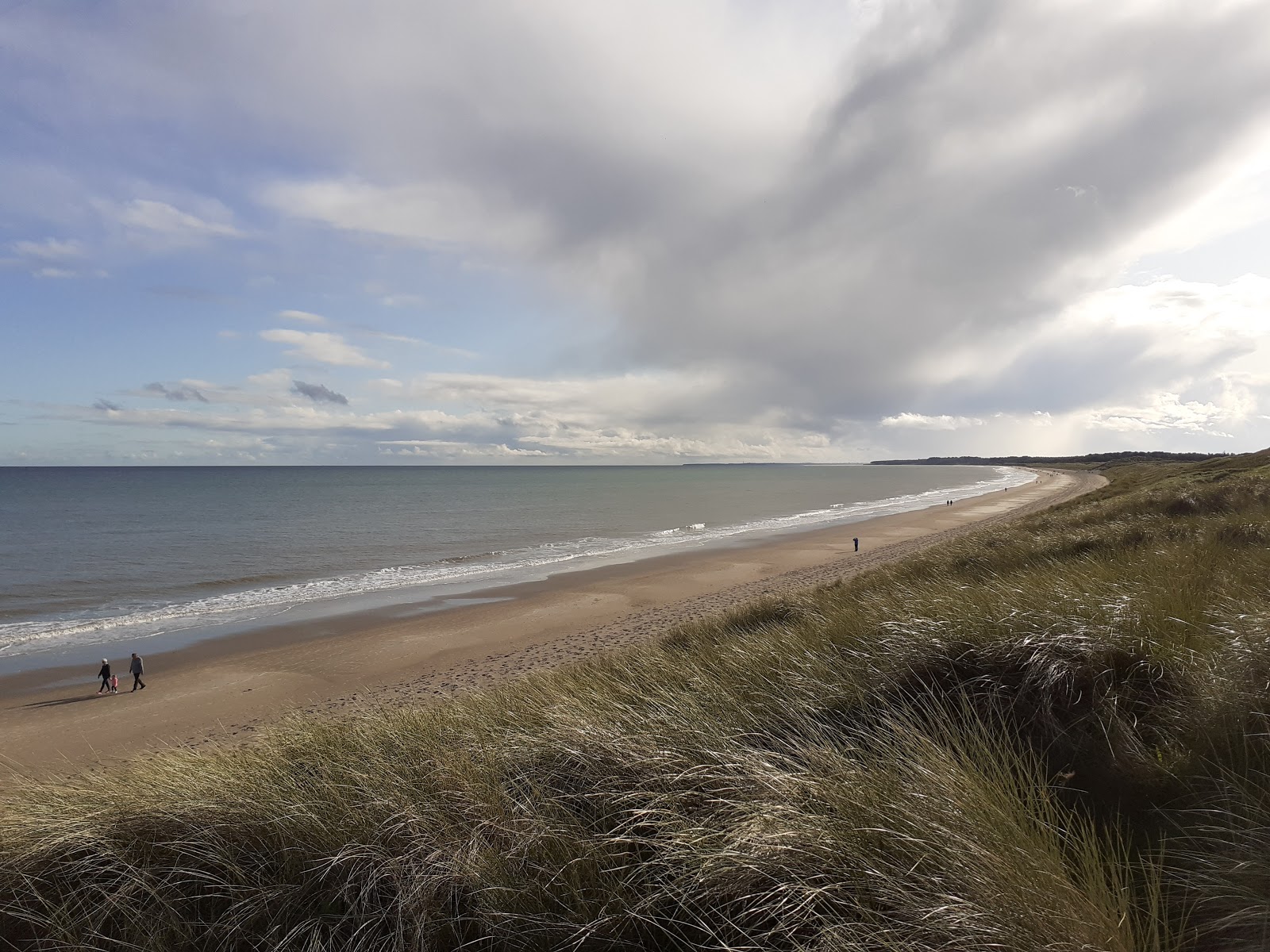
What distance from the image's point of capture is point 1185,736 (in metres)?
3.42

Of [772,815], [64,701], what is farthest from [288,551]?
[772,815]

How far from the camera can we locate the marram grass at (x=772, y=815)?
253 centimetres

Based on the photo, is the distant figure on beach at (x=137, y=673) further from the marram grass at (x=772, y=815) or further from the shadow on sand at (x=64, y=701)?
the marram grass at (x=772, y=815)

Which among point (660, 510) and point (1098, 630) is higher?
point (1098, 630)

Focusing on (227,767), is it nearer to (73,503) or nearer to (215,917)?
(215,917)

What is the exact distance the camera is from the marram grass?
253cm

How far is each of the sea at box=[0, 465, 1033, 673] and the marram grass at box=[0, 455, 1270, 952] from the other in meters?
20.0

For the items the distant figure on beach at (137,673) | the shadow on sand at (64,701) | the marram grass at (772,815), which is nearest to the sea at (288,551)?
the shadow on sand at (64,701)

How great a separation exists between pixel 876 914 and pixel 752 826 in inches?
23.9

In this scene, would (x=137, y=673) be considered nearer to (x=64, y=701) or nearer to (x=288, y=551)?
(x=64, y=701)

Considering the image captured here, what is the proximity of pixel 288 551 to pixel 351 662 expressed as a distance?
25228mm

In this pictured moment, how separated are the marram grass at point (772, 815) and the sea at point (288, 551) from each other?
65.7ft

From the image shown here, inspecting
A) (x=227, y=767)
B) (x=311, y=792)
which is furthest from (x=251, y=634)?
(x=311, y=792)

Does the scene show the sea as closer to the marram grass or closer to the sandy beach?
the sandy beach
